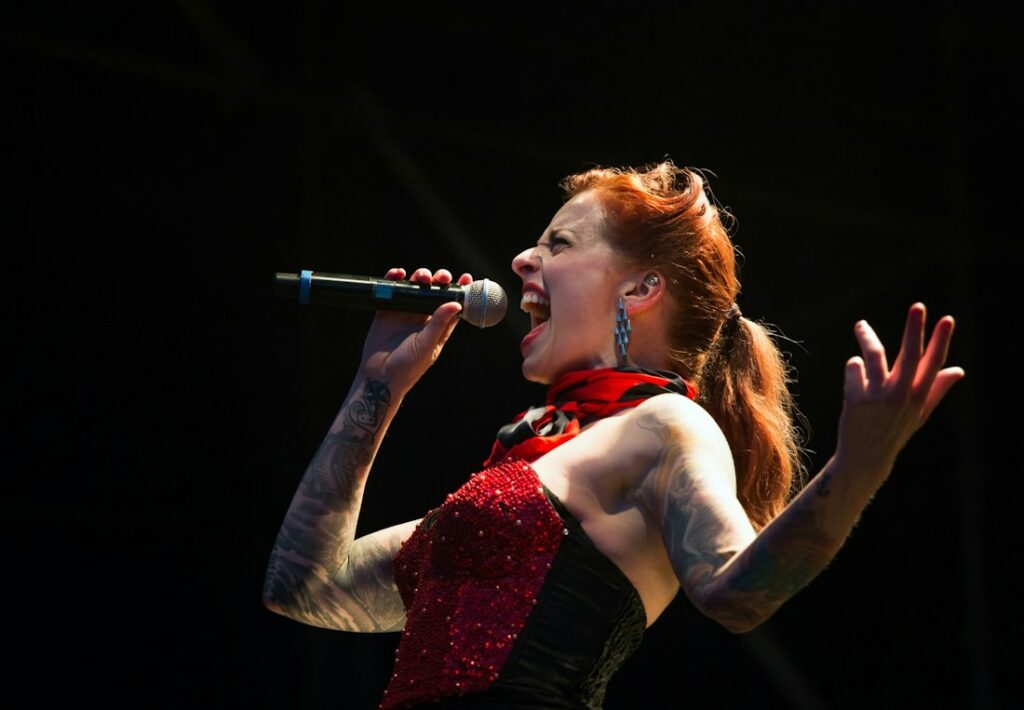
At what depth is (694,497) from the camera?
4.95 feet

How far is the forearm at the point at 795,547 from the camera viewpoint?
1275mm

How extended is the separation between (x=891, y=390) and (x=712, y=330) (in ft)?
2.27

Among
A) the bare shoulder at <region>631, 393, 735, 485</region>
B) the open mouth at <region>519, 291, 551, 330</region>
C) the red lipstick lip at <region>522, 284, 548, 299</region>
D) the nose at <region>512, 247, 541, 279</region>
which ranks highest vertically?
the nose at <region>512, 247, 541, 279</region>

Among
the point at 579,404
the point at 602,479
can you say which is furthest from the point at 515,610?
the point at 579,404

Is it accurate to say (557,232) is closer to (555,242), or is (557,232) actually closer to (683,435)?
(555,242)

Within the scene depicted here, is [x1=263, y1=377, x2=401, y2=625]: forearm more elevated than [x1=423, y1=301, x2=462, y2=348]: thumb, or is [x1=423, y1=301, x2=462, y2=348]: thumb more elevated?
[x1=423, y1=301, x2=462, y2=348]: thumb

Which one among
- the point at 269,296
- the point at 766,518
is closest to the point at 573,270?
the point at 766,518

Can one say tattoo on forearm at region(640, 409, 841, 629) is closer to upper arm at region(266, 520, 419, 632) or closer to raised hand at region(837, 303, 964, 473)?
raised hand at region(837, 303, 964, 473)

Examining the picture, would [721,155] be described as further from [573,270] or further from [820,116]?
[573,270]

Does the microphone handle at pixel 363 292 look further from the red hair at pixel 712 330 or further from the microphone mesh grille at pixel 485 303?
the red hair at pixel 712 330

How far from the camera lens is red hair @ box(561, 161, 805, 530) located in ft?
6.15

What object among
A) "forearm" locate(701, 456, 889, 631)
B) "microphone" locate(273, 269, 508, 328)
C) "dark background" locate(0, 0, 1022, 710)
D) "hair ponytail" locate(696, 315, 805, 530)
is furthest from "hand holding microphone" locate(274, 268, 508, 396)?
"dark background" locate(0, 0, 1022, 710)

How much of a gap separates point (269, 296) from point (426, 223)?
503 millimetres

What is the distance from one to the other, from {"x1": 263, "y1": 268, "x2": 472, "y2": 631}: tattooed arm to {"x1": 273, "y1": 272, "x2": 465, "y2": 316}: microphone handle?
2 cm
